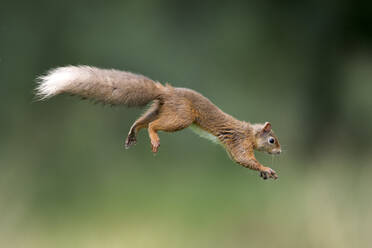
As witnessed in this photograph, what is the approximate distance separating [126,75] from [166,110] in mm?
152

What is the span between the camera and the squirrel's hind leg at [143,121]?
1.60 m

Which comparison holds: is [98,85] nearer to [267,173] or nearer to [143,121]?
[143,121]

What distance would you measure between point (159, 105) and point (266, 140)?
45 cm

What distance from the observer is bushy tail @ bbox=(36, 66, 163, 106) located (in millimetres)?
1305

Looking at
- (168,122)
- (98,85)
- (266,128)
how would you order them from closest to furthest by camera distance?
1. (98,85)
2. (168,122)
3. (266,128)

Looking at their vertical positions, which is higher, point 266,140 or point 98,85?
point 98,85

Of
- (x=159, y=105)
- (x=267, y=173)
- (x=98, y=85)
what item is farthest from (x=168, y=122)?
(x=267, y=173)

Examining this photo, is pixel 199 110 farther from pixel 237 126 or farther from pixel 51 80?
pixel 51 80

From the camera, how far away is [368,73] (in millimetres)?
5102

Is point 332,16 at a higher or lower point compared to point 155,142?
higher

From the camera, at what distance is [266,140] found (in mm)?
1837

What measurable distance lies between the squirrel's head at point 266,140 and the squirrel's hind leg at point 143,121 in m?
0.41

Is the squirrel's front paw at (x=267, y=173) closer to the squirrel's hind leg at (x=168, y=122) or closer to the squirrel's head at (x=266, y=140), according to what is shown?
the squirrel's head at (x=266, y=140)

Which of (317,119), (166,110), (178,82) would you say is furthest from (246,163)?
(317,119)
